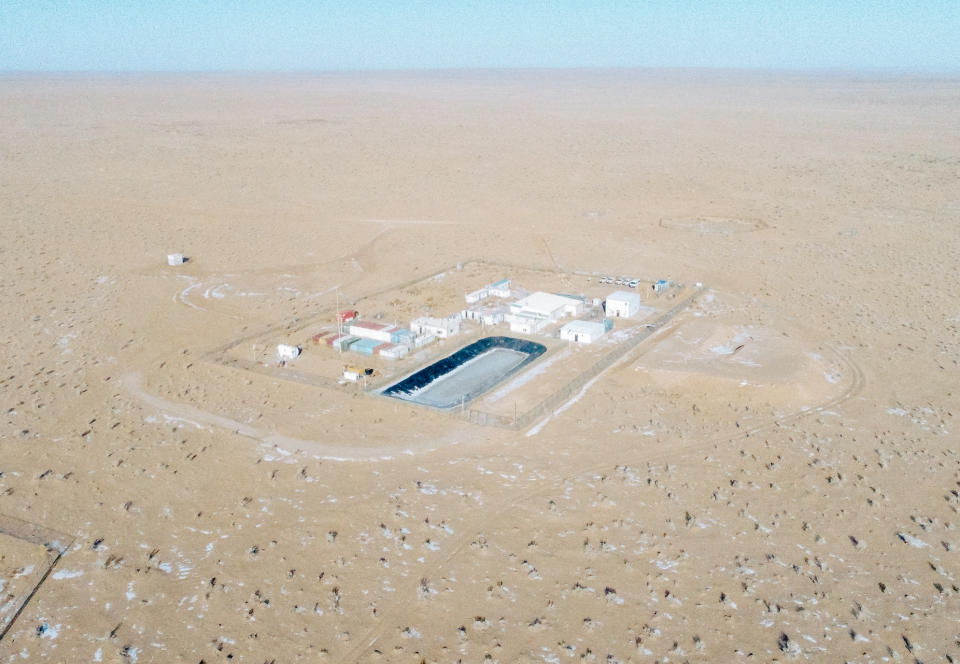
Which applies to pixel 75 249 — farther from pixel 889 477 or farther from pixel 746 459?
pixel 889 477

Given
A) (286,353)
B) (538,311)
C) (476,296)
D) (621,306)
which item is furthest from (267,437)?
(621,306)

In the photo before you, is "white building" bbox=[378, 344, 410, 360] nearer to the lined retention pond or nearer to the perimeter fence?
the lined retention pond

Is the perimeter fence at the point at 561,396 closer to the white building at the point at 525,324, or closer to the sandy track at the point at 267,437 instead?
the sandy track at the point at 267,437

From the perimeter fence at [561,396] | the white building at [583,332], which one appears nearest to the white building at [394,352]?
the perimeter fence at [561,396]

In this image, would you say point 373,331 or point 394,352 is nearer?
point 394,352

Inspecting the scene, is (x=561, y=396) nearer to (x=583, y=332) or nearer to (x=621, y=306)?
(x=583, y=332)

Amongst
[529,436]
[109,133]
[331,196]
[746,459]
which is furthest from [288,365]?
[109,133]

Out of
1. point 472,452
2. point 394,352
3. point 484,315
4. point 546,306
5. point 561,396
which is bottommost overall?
point 472,452

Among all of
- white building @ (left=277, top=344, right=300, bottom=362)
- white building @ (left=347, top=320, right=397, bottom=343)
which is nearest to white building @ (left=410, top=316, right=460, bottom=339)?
white building @ (left=347, top=320, right=397, bottom=343)
